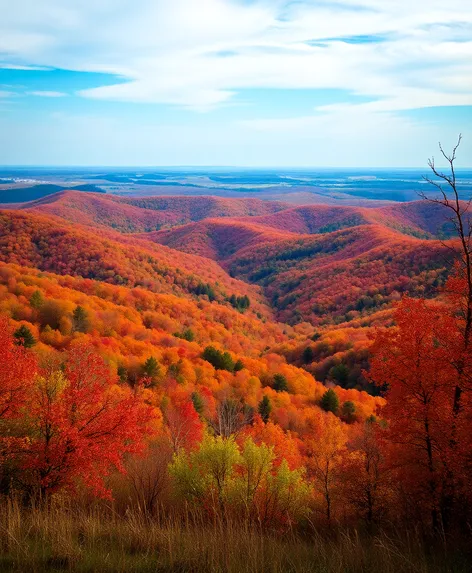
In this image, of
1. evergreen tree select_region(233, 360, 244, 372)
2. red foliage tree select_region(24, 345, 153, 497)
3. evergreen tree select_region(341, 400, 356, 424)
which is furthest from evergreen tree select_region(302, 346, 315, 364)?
red foliage tree select_region(24, 345, 153, 497)

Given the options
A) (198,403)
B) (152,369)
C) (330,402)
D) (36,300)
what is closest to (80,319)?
(36,300)

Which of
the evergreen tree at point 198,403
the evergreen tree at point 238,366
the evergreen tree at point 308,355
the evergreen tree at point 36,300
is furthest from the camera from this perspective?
the evergreen tree at point 308,355

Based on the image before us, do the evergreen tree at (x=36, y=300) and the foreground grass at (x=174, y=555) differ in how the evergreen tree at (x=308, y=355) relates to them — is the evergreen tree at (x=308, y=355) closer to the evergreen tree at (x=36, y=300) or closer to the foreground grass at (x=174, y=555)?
the evergreen tree at (x=36, y=300)

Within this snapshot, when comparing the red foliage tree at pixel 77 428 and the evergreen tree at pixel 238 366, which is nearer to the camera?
the red foliage tree at pixel 77 428

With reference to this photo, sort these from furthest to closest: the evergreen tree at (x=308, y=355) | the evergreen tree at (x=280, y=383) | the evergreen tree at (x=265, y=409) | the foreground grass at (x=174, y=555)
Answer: the evergreen tree at (x=308, y=355), the evergreen tree at (x=280, y=383), the evergreen tree at (x=265, y=409), the foreground grass at (x=174, y=555)

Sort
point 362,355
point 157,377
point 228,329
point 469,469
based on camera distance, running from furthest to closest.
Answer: point 228,329 < point 362,355 < point 157,377 < point 469,469

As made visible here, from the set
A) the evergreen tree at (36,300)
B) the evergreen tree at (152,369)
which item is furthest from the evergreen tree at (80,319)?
the evergreen tree at (152,369)

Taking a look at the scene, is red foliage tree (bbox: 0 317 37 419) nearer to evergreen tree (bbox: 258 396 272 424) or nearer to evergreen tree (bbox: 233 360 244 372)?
evergreen tree (bbox: 258 396 272 424)

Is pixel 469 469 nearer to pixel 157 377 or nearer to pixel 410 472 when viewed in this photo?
pixel 410 472

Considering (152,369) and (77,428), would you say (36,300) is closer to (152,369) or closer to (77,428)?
(152,369)

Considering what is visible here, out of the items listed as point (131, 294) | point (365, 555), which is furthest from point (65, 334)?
point (365, 555)

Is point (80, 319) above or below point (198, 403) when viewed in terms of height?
above
